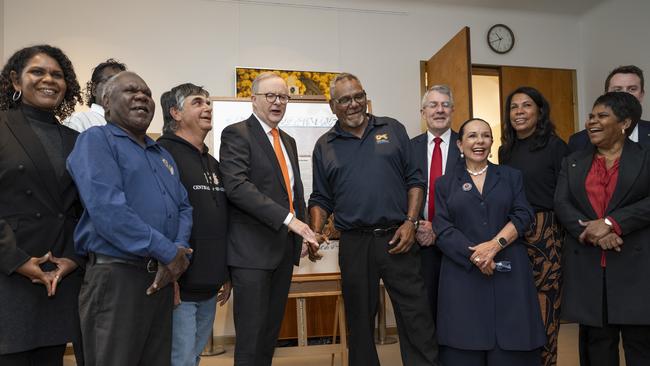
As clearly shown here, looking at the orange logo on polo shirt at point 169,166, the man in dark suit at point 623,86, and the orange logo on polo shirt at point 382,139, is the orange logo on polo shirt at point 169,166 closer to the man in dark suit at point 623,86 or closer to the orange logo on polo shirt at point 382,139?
the orange logo on polo shirt at point 382,139

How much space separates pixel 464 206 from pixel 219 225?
1284mm

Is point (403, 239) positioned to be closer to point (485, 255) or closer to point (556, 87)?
point (485, 255)

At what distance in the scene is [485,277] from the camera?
105 inches

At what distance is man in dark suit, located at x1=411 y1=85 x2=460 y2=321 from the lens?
9.66 ft

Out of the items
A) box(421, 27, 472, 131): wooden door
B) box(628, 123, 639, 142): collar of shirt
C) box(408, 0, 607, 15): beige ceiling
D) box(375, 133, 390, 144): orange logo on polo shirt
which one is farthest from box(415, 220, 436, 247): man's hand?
box(408, 0, 607, 15): beige ceiling

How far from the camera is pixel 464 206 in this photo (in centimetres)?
275

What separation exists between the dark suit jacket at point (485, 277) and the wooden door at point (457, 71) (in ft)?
6.91

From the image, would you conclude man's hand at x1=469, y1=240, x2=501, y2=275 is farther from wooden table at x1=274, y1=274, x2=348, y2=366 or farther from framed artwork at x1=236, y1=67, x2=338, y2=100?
framed artwork at x1=236, y1=67, x2=338, y2=100

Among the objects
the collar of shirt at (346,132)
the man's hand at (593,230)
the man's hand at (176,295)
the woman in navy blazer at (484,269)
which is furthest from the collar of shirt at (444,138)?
the man's hand at (176,295)

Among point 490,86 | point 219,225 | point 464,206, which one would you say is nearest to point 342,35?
point 490,86

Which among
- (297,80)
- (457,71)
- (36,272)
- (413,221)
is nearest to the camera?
(36,272)

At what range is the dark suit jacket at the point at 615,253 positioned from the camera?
2.60 m

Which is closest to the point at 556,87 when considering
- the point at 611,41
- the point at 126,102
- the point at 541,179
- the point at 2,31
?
the point at 611,41

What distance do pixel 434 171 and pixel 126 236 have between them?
1882mm
